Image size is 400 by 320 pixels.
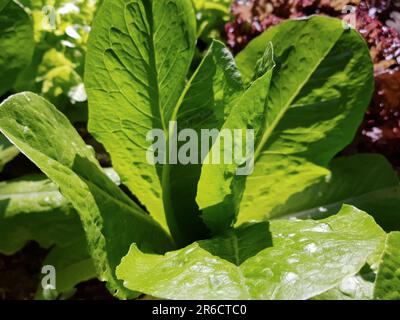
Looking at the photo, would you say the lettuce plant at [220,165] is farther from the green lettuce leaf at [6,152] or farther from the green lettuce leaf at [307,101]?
the green lettuce leaf at [6,152]

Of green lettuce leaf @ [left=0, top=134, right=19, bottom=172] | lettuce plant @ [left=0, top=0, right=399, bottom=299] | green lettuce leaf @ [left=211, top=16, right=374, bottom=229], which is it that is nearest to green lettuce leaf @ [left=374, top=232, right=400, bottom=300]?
lettuce plant @ [left=0, top=0, right=399, bottom=299]

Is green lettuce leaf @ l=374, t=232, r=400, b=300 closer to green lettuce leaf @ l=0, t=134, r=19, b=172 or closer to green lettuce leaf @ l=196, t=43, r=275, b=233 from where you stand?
green lettuce leaf @ l=196, t=43, r=275, b=233

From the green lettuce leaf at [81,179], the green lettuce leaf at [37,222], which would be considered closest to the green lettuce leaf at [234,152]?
the green lettuce leaf at [81,179]

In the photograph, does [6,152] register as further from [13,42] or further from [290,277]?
[290,277]

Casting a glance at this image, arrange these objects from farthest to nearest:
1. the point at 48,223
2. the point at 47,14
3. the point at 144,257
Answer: the point at 47,14 < the point at 48,223 < the point at 144,257

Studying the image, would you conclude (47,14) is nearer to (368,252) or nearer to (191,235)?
(191,235)

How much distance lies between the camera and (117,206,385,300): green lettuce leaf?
624 millimetres

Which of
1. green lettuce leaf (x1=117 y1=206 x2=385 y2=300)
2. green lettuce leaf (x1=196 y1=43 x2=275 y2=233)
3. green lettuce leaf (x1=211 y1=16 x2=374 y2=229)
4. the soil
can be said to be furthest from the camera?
the soil

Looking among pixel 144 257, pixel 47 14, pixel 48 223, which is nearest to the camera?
pixel 144 257

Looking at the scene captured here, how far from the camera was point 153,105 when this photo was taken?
2.83 ft

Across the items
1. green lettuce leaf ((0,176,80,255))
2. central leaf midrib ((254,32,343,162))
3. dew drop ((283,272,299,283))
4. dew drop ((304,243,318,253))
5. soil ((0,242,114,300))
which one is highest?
central leaf midrib ((254,32,343,162))

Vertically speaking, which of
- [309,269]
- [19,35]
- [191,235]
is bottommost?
[191,235]
